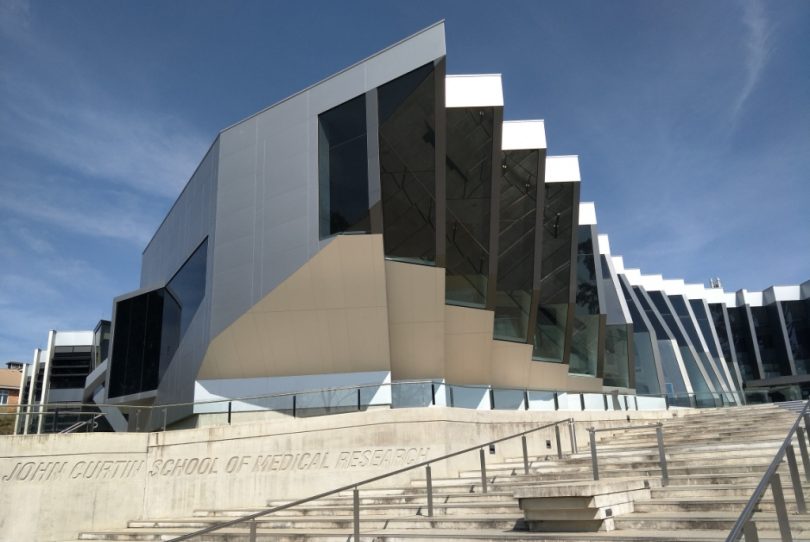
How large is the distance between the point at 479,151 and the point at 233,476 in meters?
13.0

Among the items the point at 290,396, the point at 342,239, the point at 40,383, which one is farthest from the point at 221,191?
the point at 40,383

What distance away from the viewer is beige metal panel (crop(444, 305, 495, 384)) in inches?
923

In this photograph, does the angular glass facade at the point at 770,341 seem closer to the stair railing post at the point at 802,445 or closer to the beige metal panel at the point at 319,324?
the beige metal panel at the point at 319,324

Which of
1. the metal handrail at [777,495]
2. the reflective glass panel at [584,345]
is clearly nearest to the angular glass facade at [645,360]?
the reflective glass panel at [584,345]

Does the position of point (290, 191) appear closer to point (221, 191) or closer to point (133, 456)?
point (221, 191)

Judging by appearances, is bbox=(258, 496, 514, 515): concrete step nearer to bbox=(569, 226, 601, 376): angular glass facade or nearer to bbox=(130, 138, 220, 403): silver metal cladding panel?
bbox=(130, 138, 220, 403): silver metal cladding panel

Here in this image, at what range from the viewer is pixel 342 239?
19438 mm

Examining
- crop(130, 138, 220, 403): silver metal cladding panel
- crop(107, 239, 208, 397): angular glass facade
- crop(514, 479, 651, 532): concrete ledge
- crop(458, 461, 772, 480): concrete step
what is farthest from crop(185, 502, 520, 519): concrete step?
crop(107, 239, 208, 397): angular glass facade

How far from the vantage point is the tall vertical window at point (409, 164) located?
1905 cm

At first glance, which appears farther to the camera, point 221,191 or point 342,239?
point 221,191

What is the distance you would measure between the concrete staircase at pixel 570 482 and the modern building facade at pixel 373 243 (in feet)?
11.4

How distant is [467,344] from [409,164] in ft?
26.2

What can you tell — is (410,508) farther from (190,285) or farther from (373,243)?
(190,285)

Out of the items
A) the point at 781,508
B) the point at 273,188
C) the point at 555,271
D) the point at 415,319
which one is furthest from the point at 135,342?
the point at 781,508
